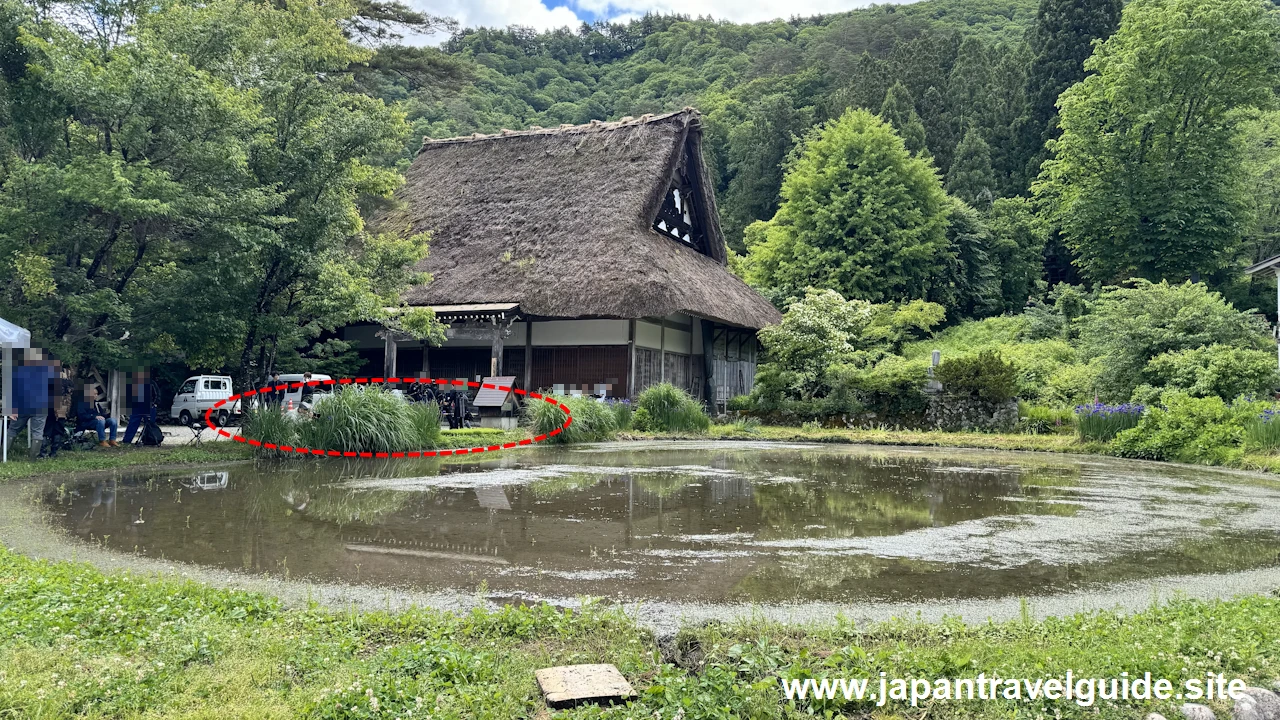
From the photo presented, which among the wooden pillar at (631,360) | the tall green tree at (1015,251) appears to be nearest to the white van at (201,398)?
the wooden pillar at (631,360)

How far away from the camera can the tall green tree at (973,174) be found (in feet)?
116

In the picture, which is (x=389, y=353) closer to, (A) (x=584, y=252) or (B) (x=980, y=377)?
(A) (x=584, y=252)

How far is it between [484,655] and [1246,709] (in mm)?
2735

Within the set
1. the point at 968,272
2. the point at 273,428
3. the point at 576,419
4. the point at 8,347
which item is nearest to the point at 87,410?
the point at 8,347

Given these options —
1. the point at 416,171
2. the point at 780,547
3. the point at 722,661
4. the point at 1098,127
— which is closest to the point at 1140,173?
the point at 1098,127

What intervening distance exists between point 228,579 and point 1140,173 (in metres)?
32.4

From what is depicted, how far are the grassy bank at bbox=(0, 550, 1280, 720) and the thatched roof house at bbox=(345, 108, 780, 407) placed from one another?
14442mm

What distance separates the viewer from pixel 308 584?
4426mm

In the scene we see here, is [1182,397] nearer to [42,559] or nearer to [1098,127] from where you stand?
[42,559]

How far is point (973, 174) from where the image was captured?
35.2 meters

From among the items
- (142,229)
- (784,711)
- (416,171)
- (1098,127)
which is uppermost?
(1098,127)

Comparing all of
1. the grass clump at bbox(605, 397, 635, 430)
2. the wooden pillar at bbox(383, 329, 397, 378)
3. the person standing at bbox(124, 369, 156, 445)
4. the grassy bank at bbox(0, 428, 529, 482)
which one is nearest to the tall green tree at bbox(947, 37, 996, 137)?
the grass clump at bbox(605, 397, 635, 430)

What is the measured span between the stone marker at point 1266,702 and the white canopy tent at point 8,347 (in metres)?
10.7

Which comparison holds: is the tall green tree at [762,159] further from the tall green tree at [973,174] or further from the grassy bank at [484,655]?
the grassy bank at [484,655]
